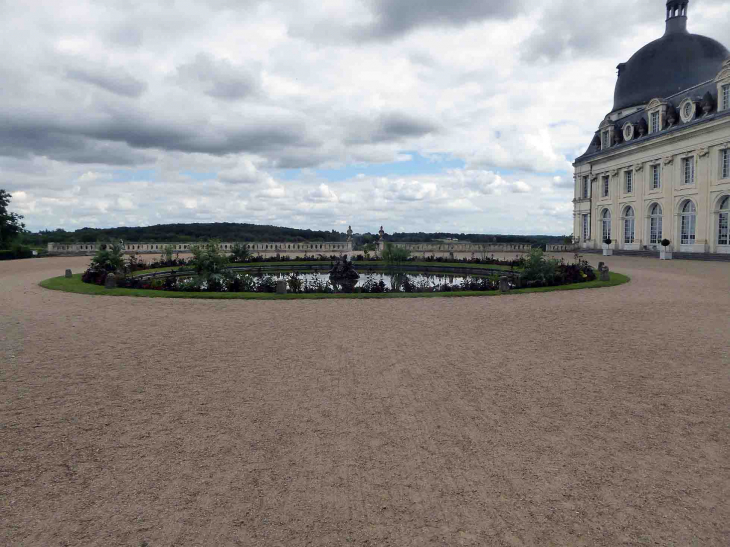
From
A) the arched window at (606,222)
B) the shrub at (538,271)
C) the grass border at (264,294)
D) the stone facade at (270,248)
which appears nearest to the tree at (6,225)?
the stone facade at (270,248)

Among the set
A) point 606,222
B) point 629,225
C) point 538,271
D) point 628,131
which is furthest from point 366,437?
point 606,222

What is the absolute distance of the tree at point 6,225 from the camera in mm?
44688

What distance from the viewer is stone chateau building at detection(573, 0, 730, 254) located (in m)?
33.9

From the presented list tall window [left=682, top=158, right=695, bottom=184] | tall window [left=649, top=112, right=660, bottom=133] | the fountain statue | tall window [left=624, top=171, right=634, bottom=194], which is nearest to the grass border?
the fountain statue

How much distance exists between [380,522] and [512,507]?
100cm

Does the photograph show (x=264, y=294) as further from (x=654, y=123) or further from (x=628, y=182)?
(x=628, y=182)

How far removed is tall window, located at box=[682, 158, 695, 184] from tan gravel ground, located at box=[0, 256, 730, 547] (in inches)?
1316

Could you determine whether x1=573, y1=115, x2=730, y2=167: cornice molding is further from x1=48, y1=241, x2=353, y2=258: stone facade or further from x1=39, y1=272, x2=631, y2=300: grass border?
x1=48, y1=241, x2=353, y2=258: stone facade

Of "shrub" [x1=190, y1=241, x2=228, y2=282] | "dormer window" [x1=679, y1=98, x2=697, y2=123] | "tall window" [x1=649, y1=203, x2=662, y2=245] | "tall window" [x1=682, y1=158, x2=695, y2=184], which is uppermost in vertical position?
"dormer window" [x1=679, y1=98, x2=697, y2=123]

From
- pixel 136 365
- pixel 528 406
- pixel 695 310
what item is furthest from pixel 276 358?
pixel 695 310

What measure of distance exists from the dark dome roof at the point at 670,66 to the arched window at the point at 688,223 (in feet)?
45.3

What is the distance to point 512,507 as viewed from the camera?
347 cm

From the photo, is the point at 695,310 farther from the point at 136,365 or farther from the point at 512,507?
the point at 136,365

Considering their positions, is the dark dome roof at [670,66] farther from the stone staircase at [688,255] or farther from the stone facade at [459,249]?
the stone facade at [459,249]
